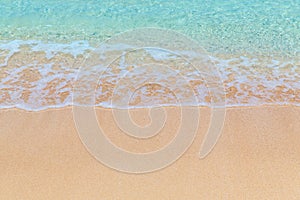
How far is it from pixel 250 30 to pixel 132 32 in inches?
69.5

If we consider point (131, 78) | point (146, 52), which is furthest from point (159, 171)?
point (146, 52)

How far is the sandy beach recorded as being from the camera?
2650 mm

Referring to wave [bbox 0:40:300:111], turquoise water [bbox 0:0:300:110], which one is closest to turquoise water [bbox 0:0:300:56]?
turquoise water [bbox 0:0:300:110]

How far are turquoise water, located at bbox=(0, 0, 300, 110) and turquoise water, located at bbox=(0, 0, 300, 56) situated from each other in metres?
0.01

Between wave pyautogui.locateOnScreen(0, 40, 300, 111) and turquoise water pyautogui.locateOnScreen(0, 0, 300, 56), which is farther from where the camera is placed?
turquoise water pyautogui.locateOnScreen(0, 0, 300, 56)

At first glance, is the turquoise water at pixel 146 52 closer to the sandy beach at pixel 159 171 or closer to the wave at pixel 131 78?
the wave at pixel 131 78

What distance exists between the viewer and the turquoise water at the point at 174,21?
5.37 metres

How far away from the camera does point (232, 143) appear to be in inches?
123

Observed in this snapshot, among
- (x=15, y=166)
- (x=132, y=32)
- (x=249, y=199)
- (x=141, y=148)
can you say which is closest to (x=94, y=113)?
(x=141, y=148)

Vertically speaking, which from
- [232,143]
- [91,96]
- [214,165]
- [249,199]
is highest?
[91,96]

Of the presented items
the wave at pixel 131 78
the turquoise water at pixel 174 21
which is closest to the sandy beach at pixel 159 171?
the wave at pixel 131 78

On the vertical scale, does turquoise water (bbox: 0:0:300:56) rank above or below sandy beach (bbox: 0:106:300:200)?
above

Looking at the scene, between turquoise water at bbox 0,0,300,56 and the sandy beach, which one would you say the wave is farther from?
turquoise water at bbox 0,0,300,56

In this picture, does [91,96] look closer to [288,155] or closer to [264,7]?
[288,155]
